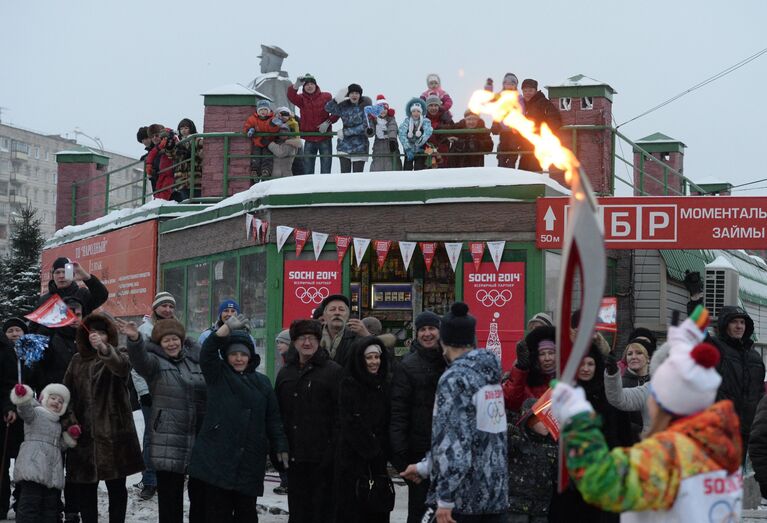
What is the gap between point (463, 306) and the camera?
7.37 metres

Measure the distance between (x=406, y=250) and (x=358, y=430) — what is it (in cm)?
666

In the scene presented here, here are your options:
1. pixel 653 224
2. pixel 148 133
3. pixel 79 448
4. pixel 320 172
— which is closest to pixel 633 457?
pixel 79 448

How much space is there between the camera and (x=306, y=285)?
15805mm

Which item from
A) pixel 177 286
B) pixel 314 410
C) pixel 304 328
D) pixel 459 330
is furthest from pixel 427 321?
pixel 177 286

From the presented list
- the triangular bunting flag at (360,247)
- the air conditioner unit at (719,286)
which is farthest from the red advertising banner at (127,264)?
the air conditioner unit at (719,286)

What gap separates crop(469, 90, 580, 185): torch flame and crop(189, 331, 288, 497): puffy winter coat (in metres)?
2.44

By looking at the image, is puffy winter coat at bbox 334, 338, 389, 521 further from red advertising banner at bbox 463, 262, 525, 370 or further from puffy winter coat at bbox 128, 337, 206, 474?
red advertising banner at bbox 463, 262, 525, 370

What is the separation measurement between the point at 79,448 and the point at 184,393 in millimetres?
1019

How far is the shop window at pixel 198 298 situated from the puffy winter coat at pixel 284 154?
166 cm

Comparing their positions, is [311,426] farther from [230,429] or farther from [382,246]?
[382,246]

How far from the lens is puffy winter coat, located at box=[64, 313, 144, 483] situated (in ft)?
32.0

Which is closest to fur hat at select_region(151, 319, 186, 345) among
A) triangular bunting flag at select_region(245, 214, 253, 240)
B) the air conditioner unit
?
triangular bunting flag at select_region(245, 214, 253, 240)

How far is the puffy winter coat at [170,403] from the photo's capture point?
9.38m

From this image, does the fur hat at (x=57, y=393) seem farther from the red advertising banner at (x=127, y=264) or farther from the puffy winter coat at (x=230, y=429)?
the red advertising banner at (x=127, y=264)
